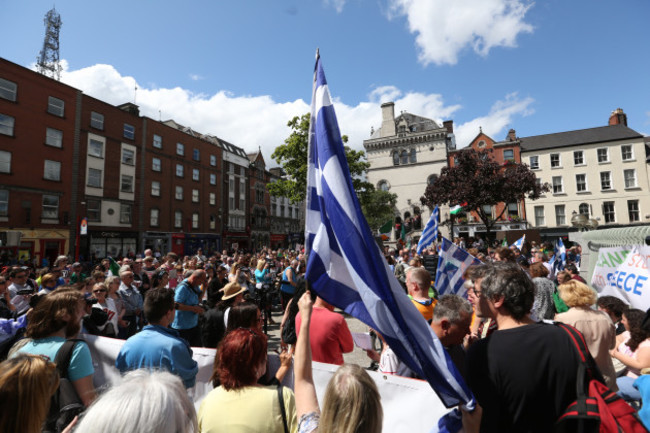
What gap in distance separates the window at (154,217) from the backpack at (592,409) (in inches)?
1384

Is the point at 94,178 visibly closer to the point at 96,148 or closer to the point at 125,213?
the point at 96,148

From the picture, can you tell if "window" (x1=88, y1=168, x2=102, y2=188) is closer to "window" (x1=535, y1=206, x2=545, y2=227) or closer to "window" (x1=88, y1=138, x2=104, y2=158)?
"window" (x1=88, y1=138, x2=104, y2=158)

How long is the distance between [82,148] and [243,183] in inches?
874

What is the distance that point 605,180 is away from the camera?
3438 centimetres

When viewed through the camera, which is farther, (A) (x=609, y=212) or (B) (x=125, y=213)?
(A) (x=609, y=212)

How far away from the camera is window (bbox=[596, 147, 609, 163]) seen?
34.6 meters

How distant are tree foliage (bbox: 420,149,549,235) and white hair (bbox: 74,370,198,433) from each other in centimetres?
2524

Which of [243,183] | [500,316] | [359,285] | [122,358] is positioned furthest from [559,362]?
[243,183]

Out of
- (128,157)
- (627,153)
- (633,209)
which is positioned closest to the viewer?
(128,157)

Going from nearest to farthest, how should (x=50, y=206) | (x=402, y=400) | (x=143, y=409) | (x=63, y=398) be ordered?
(x=143, y=409), (x=63, y=398), (x=402, y=400), (x=50, y=206)

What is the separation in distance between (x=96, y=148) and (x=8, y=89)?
6637 mm

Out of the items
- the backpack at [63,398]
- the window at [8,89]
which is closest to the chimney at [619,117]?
the backpack at [63,398]

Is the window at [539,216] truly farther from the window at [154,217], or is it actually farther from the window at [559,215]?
the window at [154,217]

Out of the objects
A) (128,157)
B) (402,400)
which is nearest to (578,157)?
(402,400)
